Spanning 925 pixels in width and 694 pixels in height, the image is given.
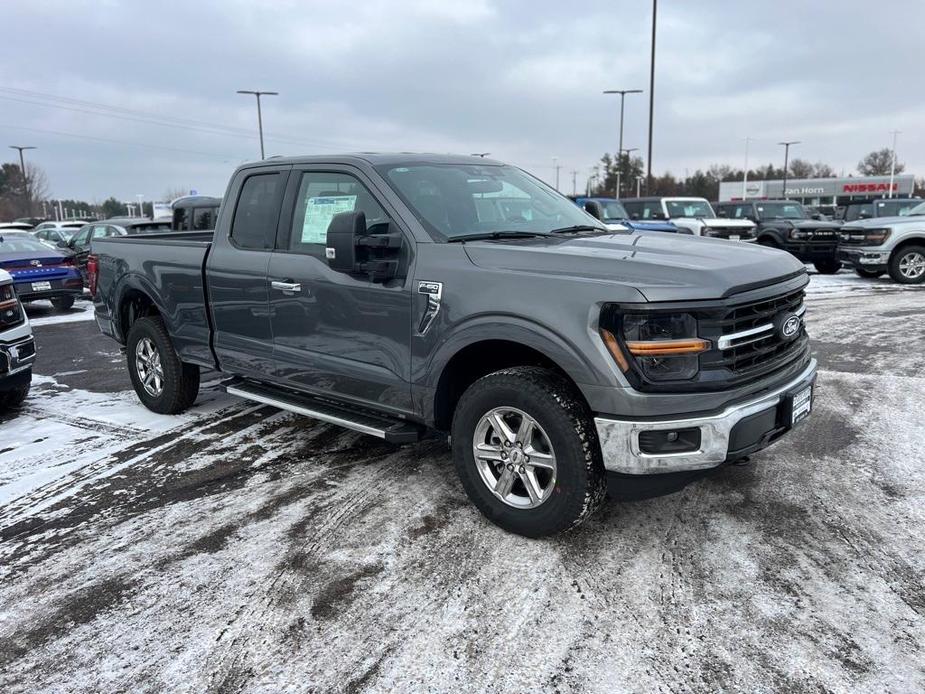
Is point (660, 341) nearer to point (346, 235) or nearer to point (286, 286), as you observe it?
point (346, 235)

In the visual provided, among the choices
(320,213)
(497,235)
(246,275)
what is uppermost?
(320,213)

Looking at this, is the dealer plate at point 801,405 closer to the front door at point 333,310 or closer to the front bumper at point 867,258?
the front door at point 333,310

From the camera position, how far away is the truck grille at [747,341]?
10.2 ft

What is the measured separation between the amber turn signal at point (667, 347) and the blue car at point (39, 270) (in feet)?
41.6

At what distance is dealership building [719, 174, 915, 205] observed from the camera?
260 ft

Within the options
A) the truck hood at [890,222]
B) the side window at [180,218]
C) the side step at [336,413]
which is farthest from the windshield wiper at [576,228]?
the truck hood at [890,222]

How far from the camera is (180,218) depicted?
→ 13461mm

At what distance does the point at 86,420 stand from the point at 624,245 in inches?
183

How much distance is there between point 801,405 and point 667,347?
1013mm

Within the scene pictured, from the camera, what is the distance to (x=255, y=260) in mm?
4730

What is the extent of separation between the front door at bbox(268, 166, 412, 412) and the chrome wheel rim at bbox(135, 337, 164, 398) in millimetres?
1723

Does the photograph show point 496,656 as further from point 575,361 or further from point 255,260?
point 255,260

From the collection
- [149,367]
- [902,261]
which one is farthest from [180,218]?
[902,261]

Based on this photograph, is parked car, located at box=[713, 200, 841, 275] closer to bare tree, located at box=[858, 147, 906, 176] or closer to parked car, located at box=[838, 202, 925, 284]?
parked car, located at box=[838, 202, 925, 284]
